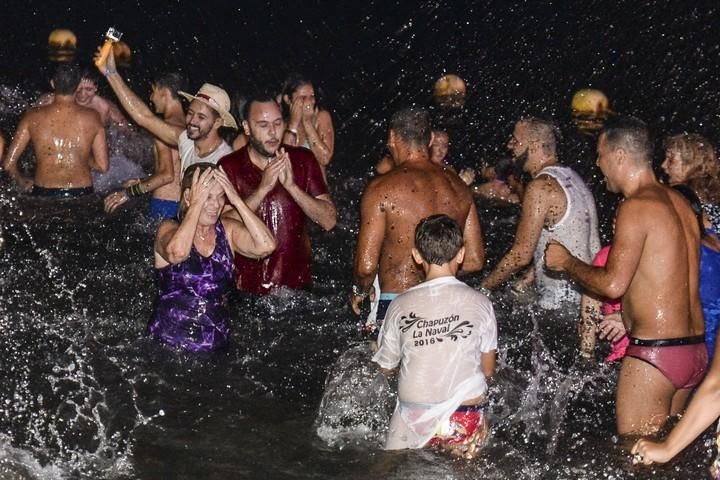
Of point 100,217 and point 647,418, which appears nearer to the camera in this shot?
point 647,418

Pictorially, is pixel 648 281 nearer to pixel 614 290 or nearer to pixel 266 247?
pixel 614 290

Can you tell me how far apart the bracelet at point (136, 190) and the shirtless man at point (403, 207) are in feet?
8.94

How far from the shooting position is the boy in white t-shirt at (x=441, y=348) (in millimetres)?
5152

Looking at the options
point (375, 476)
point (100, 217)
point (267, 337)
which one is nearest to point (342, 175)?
point (100, 217)

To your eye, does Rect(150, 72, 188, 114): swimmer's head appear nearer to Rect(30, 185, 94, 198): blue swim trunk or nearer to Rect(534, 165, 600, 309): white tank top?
Rect(30, 185, 94, 198): blue swim trunk

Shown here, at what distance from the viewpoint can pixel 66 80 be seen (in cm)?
1032

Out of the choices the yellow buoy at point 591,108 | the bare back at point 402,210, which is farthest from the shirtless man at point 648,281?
the yellow buoy at point 591,108

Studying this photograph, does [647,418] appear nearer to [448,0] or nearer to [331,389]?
[331,389]

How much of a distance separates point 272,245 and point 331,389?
977 millimetres

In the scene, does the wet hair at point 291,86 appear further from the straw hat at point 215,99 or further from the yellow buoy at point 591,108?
the yellow buoy at point 591,108

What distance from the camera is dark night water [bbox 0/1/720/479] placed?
20.0ft

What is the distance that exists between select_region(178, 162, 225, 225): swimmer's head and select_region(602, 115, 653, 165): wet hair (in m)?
2.26

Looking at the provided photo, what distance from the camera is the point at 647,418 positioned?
225 inches

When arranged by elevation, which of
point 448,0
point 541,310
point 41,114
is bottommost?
point 541,310
